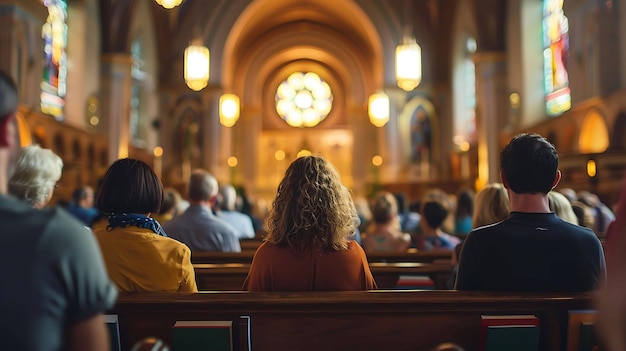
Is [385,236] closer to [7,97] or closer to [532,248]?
[532,248]

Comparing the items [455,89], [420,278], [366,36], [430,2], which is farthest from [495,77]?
[420,278]

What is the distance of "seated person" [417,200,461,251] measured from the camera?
4879 millimetres

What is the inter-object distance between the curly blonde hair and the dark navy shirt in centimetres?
52

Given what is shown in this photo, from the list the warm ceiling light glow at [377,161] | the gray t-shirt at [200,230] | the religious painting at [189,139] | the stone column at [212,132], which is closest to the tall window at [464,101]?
the warm ceiling light glow at [377,161]

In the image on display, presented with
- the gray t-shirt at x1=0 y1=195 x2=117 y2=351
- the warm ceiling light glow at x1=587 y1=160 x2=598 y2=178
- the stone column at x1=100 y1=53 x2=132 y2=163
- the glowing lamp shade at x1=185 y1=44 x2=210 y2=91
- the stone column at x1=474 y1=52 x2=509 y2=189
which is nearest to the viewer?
the gray t-shirt at x1=0 y1=195 x2=117 y2=351

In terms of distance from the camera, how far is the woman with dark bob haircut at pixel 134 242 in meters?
A: 2.51

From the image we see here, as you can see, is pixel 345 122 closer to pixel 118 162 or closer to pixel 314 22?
pixel 314 22

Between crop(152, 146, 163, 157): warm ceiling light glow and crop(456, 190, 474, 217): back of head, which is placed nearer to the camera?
crop(456, 190, 474, 217): back of head

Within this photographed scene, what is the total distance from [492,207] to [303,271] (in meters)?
1.42

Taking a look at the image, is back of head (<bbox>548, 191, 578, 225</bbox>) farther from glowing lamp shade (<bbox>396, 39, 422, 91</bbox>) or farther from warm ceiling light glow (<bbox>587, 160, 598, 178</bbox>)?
glowing lamp shade (<bbox>396, 39, 422, 91</bbox>)

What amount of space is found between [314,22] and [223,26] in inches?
234

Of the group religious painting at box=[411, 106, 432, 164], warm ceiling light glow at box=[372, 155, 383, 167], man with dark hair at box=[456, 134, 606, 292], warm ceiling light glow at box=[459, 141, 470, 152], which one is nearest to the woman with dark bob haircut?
man with dark hair at box=[456, 134, 606, 292]

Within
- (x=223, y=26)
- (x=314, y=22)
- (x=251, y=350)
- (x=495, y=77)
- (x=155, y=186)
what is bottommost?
(x=251, y=350)

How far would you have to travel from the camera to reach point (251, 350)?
2.05 m
